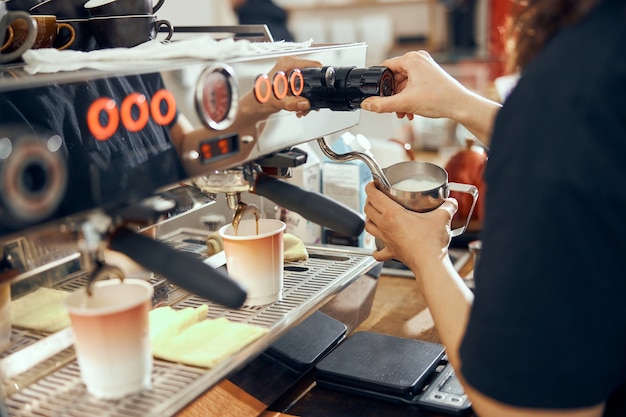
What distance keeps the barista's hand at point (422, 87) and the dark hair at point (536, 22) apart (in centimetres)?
32

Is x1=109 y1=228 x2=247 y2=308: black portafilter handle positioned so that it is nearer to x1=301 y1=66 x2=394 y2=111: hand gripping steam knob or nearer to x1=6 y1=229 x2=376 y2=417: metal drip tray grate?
x1=6 y1=229 x2=376 y2=417: metal drip tray grate

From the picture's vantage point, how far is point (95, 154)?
60cm

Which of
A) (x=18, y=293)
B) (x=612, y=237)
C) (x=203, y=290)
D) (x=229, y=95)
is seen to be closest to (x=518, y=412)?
(x=612, y=237)

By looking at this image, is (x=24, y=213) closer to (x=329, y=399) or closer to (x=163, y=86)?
(x=163, y=86)

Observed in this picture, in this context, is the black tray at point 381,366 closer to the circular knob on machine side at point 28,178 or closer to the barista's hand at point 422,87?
the barista's hand at point 422,87

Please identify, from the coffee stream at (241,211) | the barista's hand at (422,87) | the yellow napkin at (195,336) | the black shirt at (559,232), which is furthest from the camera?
the barista's hand at (422,87)

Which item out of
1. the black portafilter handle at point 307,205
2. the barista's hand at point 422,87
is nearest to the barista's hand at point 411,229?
the black portafilter handle at point 307,205

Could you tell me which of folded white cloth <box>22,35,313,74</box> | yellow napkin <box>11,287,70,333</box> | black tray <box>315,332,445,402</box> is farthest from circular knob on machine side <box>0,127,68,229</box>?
black tray <box>315,332,445,402</box>

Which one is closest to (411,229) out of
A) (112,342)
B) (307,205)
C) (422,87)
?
(307,205)

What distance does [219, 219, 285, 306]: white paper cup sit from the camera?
0.85 meters

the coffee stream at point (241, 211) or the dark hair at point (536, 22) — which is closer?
the dark hair at point (536, 22)

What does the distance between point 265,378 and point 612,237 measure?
433 mm

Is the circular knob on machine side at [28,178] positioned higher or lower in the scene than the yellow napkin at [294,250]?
higher

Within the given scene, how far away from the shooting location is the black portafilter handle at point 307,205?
0.81m
